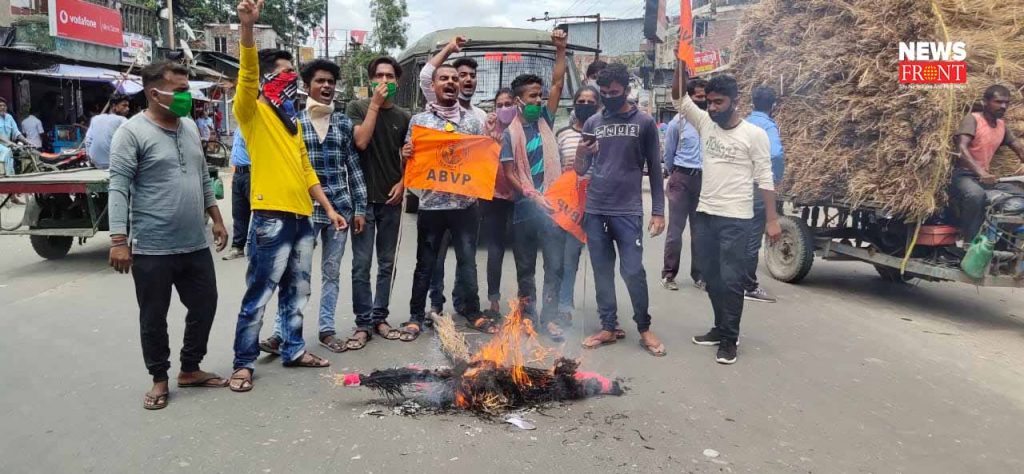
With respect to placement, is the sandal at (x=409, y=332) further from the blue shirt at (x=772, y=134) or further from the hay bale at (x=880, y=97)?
the hay bale at (x=880, y=97)

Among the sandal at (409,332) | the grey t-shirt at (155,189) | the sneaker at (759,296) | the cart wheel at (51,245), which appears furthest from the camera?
the cart wheel at (51,245)

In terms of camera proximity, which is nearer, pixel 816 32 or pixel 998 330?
pixel 998 330

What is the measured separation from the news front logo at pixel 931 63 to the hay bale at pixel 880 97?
0.07 metres

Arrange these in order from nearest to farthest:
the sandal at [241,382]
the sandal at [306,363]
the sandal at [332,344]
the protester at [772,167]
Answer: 1. the sandal at [241,382]
2. the sandal at [306,363]
3. the sandal at [332,344]
4. the protester at [772,167]

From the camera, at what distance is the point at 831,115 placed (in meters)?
6.50

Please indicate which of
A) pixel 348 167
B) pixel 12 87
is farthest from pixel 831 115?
pixel 12 87

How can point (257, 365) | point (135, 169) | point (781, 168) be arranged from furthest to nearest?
1. point (781, 168)
2. point (257, 365)
3. point (135, 169)

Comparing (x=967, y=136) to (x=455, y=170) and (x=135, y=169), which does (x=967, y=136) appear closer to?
(x=455, y=170)

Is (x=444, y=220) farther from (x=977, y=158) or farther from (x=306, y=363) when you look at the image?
(x=977, y=158)

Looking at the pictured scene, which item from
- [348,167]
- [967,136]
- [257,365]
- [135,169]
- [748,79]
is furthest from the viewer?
[748,79]

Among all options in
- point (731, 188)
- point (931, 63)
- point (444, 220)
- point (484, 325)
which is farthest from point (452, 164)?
point (931, 63)

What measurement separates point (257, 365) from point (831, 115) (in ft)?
17.7

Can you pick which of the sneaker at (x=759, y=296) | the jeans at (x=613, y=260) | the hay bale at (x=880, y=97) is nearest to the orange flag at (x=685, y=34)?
the jeans at (x=613, y=260)

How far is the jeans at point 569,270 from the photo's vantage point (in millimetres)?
5418
